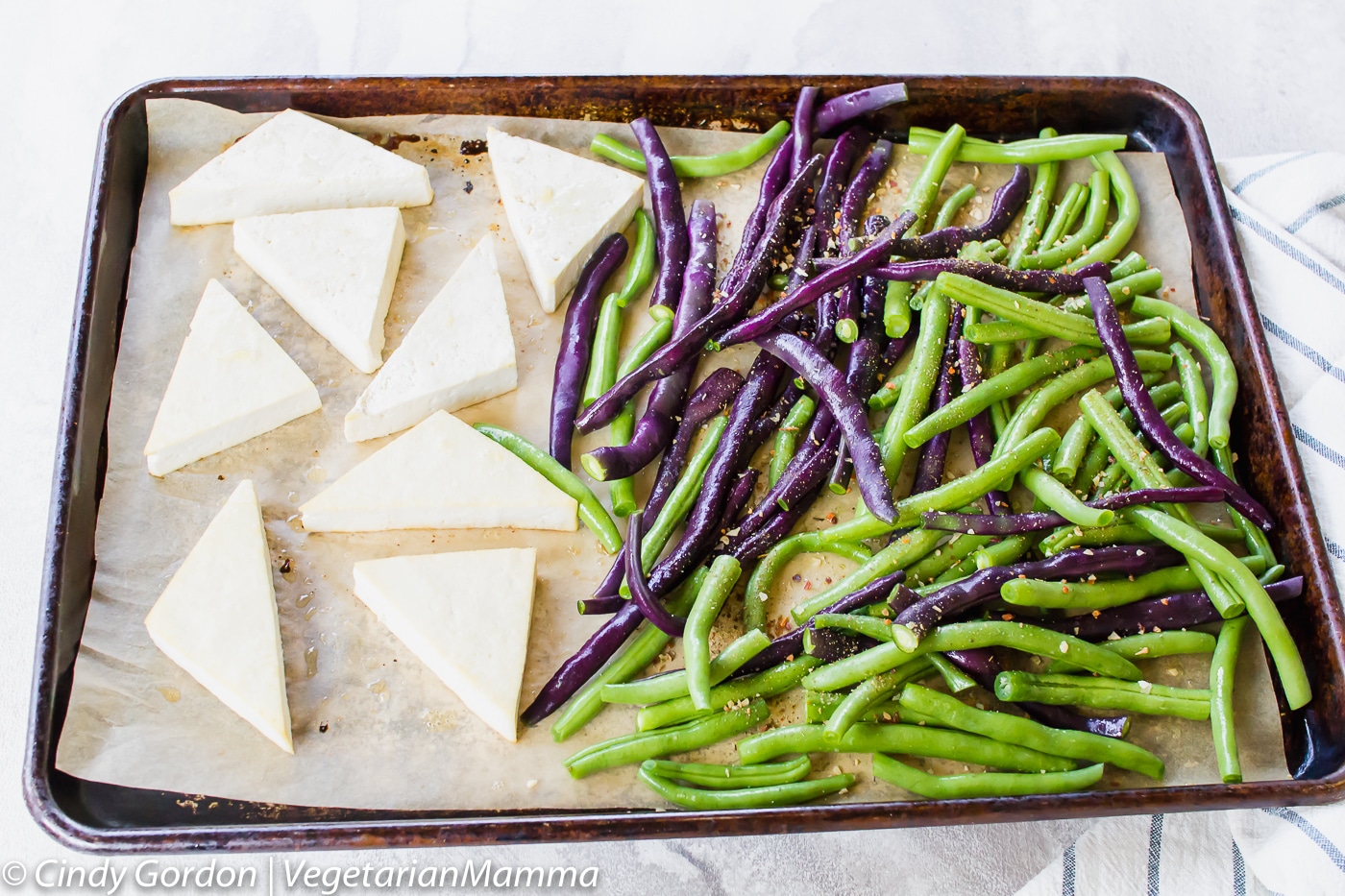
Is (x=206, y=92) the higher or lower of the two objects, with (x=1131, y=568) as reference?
higher

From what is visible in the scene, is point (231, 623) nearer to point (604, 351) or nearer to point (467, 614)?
point (467, 614)

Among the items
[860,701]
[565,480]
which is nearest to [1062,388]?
[860,701]

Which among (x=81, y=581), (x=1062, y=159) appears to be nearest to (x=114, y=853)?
(x=81, y=581)

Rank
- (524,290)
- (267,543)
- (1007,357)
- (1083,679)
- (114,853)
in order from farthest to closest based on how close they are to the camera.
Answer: (524,290) < (1007,357) < (267,543) < (1083,679) < (114,853)

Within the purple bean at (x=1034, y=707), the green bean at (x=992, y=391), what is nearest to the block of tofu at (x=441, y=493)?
the green bean at (x=992, y=391)

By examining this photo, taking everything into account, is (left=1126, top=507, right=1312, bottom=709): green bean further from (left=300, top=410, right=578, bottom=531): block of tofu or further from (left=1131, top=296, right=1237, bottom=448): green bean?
(left=300, top=410, right=578, bottom=531): block of tofu

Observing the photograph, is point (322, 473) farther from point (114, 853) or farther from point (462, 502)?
point (114, 853)

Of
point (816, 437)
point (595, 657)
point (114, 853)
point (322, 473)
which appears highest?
point (816, 437)

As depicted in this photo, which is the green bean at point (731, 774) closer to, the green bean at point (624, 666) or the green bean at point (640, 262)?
the green bean at point (624, 666)
